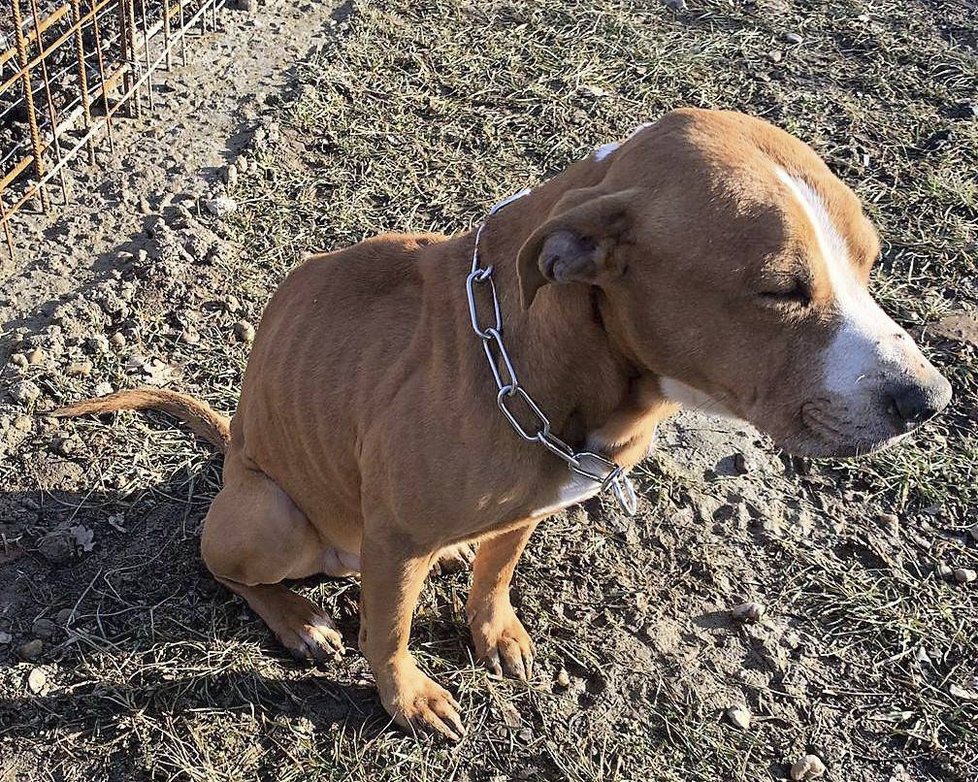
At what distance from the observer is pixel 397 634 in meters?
3.31

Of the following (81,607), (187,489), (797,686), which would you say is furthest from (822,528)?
(81,607)

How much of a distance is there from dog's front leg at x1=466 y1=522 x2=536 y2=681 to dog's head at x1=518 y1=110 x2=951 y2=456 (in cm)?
136

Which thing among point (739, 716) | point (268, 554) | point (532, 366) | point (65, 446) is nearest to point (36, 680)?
point (268, 554)

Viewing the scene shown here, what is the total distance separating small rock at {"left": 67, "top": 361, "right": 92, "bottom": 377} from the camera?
4445 millimetres

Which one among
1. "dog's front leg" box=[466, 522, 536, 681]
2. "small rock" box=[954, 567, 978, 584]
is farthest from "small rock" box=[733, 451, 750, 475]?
"dog's front leg" box=[466, 522, 536, 681]

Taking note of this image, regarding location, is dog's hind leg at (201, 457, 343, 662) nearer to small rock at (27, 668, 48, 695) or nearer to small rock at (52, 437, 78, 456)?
small rock at (27, 668, 48, 695)

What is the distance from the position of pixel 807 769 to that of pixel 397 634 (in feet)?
5.02

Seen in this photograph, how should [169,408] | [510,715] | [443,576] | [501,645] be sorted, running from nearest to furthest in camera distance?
[510,715]
[501,645]
[443,576]
[169,408]

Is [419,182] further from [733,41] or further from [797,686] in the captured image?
[797,686]

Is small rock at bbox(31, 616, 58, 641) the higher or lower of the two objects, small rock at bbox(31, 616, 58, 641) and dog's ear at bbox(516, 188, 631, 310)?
the lower

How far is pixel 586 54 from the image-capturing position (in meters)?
6.79

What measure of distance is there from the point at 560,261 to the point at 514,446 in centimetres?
61

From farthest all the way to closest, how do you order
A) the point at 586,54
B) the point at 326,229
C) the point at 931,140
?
the point at 586,54 → the point at 931,140 → the point at 326,229

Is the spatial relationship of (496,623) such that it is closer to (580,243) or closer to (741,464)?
(741,464)
